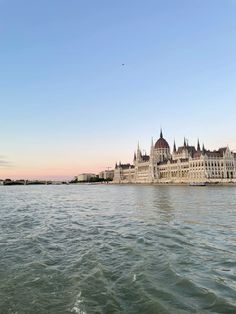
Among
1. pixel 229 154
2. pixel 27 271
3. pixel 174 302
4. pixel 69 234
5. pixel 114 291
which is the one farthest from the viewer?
pixel 229 154

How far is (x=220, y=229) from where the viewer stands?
1783 cm

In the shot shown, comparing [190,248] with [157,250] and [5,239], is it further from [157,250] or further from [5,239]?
[5,239]

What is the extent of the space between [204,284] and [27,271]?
5.02m

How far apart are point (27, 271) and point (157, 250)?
16.3 feet

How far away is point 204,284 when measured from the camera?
348 inches

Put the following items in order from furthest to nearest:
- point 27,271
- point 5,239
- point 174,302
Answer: point 5,239 < point 27,271 < point 174,302

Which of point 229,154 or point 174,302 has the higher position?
point 229,154

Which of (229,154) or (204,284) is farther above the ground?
(229,154)

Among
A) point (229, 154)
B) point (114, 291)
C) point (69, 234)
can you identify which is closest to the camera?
point (114, 291)

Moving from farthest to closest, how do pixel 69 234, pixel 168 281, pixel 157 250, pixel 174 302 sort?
1. pixel 69 234
2. pixel 157 250
3. pixel 168 281
4. pixel 174 302

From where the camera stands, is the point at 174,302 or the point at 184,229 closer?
the point at 174,302

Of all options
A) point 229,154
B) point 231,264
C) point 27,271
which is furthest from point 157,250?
point 229,154

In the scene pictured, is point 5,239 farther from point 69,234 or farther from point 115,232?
point 115,232

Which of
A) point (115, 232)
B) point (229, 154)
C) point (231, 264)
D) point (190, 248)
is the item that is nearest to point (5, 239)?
point (115, 232)
